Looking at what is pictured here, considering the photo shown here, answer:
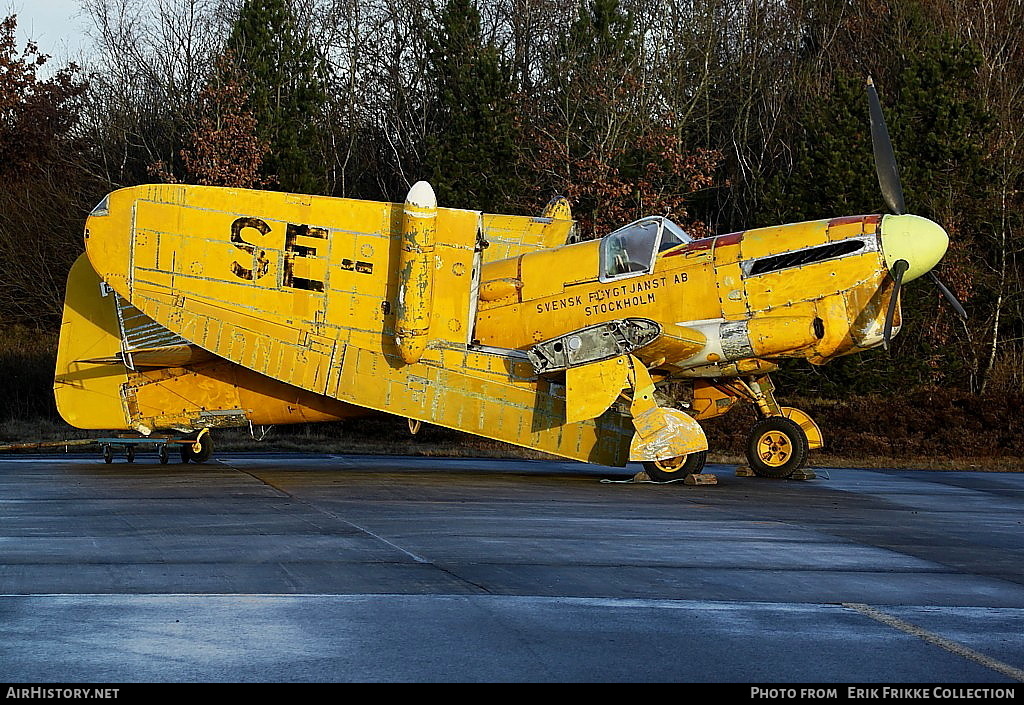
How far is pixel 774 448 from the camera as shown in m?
17.3

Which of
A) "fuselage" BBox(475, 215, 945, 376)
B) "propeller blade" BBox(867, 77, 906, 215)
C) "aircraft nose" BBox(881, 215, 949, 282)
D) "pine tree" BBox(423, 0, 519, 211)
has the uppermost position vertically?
"pine tree" BBox(423, 0, 519, 211)

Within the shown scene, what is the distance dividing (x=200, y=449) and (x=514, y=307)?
19.6 feet

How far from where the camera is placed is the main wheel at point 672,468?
1585 centimetres

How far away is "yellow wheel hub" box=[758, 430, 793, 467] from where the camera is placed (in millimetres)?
17156

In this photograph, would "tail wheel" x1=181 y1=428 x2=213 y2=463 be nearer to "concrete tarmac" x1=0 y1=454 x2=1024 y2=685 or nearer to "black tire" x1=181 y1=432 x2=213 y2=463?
"black tire" x1=181 y1=432 x2=213 y2=463

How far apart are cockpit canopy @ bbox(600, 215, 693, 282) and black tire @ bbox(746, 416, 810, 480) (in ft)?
9.87

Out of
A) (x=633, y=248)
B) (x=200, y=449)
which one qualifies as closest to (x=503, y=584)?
(x=633, y=248)

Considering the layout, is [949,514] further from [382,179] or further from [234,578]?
[382,179]

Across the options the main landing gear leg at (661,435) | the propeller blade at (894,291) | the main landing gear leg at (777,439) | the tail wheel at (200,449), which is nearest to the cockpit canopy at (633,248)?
the main landing gear leg at (661,435)

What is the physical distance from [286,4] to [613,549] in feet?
111

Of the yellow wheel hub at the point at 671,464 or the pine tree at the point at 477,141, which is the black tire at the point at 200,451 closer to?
the yellow wheel hub at the point at 671,464

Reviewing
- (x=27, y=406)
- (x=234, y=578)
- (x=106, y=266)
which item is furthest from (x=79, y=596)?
(x=27, y=406)

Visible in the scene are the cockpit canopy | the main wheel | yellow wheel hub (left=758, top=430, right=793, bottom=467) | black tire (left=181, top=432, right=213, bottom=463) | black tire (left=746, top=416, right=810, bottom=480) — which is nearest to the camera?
the main wheel

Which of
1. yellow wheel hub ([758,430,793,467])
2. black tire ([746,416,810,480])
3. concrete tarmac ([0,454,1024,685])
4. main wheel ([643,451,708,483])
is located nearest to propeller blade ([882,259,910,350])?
concrete tarmac ([0,454,1024,685])
